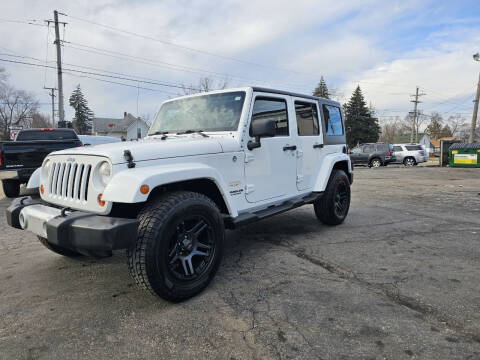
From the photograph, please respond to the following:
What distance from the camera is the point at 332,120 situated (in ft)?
17.4

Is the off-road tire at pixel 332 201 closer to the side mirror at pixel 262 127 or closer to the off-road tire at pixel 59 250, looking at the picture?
the side mirror at pixel 262 127

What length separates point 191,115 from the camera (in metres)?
3.91

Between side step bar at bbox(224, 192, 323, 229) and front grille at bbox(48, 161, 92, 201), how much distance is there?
4.27 ft

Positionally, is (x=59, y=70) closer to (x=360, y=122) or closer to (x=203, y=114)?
(x=203, y=114)

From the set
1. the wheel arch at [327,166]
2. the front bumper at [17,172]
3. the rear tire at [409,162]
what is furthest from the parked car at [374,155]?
the front bumper at [17,172]

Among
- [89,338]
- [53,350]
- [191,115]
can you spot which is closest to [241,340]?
[89,338]

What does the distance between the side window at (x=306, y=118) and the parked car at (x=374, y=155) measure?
1888cm

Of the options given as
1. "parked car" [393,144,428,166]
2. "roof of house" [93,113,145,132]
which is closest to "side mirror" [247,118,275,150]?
"parked car" [393,144,428,166]

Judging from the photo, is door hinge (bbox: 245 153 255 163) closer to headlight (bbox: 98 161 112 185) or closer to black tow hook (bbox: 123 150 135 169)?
black tow hook (bbox: 123 150 135 169)

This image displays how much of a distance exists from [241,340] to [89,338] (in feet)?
3.41

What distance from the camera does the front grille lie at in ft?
8.64

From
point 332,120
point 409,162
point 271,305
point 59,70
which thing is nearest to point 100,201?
point 271,305

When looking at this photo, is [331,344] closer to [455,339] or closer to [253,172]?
[455,339]

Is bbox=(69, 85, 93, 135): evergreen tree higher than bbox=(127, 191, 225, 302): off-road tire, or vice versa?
bbox=(69, 85, 93, 135): evergreen tree
